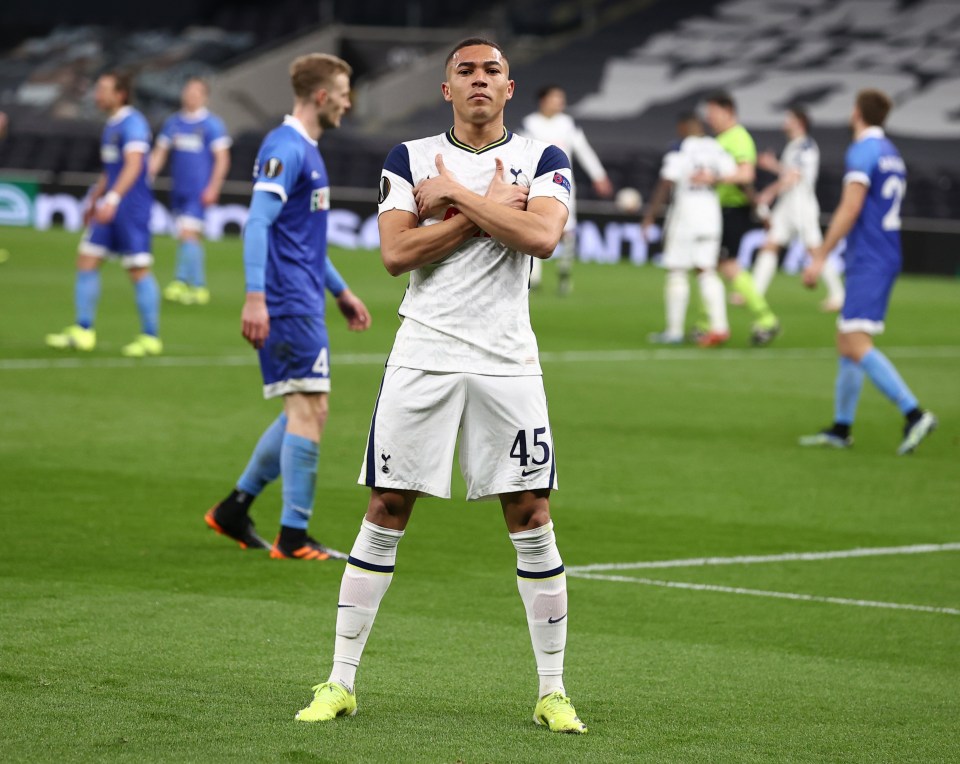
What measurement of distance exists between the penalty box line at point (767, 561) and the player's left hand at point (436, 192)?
2776mm

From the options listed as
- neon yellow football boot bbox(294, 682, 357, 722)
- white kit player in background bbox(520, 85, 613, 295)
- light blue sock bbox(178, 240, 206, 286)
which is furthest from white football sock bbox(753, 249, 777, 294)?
neon yellow football boot bbox(294, 682, 357, 722)

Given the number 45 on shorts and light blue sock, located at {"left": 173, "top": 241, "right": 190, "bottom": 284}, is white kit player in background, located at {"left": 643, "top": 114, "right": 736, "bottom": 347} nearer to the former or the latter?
light blue sock, located at {"left": 173, "top": 241, "right": 190, "bottom": 284}

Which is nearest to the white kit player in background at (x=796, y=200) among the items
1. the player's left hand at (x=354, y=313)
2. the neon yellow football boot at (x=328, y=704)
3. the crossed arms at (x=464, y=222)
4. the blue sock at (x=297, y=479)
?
the player's left hand at (x=354, y=313)

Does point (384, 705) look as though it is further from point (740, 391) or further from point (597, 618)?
point (740, 391)

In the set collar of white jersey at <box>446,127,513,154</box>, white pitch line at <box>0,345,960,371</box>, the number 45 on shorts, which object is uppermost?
collar of white jersey at <box>446,127,513,154</box>

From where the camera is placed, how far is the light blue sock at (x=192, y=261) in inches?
773

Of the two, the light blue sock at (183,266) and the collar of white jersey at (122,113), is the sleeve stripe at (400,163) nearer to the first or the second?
the collar of white jersey at (122,113)

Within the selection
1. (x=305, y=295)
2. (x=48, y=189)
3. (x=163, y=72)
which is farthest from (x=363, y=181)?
(x=305, y=295)

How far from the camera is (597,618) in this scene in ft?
21.7

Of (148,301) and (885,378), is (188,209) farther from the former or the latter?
(885,378)

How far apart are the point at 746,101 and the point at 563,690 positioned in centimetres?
3404

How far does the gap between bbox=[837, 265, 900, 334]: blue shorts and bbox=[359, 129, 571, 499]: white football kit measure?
6145 millimetres

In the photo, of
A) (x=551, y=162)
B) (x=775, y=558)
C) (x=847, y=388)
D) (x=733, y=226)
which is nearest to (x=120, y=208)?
(x=847, y=388)

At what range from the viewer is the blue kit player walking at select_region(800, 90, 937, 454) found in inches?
419
